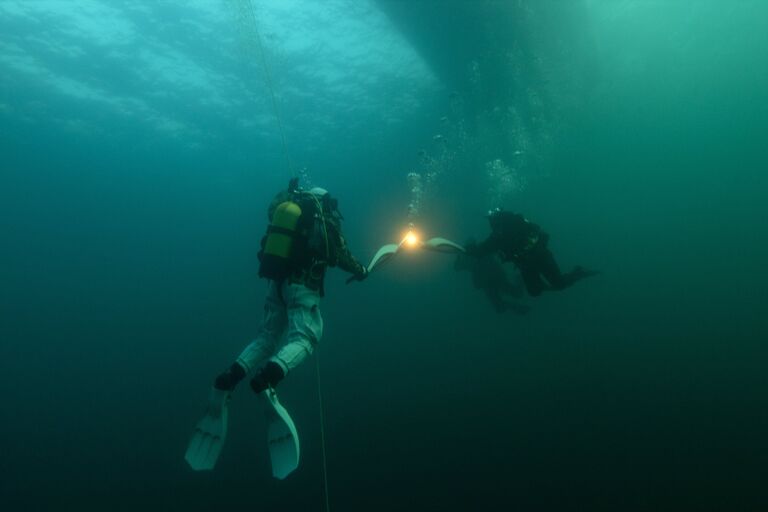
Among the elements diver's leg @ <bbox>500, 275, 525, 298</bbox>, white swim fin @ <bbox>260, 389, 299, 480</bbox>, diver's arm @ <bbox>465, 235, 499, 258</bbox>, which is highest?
diver's leg @ <bbox>500, 275, 525, 298</bbox>

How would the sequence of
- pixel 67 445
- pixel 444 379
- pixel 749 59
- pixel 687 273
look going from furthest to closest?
pixel 749 59 → pixel 687 273 → pixel 67 445 → pixel 444 379

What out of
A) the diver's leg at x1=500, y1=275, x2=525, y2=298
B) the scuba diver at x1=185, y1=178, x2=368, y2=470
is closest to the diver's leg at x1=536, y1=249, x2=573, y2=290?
the diver's leg at x1=500, y1=275, x2=525, y2=298

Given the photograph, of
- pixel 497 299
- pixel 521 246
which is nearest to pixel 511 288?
pixel 497 299

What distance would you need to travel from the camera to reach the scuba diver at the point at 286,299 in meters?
4.33

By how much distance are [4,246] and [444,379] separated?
160 feet

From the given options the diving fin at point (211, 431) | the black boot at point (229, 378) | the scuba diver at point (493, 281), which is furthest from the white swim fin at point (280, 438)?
the scuba diver at point (493, 281)

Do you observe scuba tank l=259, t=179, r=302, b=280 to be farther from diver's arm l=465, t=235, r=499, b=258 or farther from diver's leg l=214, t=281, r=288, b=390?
diver's arm l=465, t=235, r=499, b=258

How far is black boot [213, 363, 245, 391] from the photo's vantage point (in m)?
4.32

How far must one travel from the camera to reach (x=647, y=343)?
18.1 meters

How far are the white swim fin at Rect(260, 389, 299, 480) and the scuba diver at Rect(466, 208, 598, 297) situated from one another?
547 cm

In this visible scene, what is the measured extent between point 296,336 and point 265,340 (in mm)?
627

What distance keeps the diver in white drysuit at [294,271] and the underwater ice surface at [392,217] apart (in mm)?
2010

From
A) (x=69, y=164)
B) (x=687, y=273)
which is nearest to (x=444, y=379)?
(x=687, y=273)

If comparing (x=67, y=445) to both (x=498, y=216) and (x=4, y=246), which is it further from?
(x=4, y=246)
